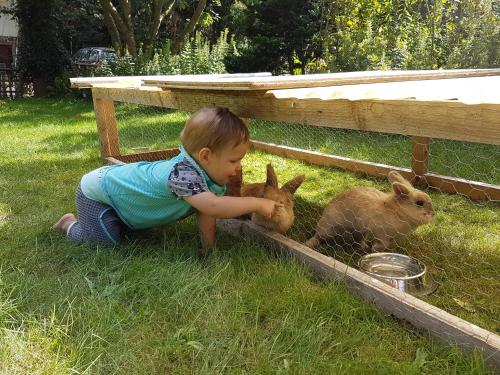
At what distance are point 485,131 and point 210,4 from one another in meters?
15.7

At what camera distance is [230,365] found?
4.37 feet

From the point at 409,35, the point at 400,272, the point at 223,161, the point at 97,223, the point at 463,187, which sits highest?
the point at 409,35

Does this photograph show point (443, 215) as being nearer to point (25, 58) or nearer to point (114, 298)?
point (114, 298)

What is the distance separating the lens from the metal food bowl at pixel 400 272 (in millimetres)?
1761

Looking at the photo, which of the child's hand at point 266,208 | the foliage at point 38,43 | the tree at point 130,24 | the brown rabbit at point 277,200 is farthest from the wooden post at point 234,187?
the foliage at point 38,43

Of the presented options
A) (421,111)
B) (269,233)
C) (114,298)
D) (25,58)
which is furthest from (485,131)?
(25,58)

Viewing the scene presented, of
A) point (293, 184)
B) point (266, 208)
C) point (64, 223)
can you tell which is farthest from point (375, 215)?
point (64, 223)

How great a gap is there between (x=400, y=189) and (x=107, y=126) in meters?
2.52

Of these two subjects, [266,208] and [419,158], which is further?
[419,158]

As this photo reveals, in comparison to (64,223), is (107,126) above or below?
above

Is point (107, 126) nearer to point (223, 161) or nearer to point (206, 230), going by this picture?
point (206, 230)

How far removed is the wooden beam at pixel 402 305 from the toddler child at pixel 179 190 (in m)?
0.20

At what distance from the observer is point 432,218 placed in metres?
2.06

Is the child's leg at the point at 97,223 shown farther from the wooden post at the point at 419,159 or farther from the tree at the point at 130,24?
the tree at the point at 130,24
